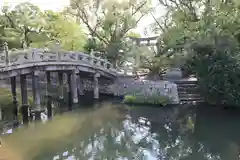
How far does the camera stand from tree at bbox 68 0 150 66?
23547mm

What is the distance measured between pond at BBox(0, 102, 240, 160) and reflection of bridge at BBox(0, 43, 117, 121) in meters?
2.23

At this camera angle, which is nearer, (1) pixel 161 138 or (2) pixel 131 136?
(1) pixel 161 138

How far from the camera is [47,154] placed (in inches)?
463

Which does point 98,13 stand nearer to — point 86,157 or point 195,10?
point 195,10

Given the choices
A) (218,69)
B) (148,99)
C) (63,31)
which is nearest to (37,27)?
(63,31)

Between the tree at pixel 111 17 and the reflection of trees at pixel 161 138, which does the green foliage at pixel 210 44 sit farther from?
the tree at pixel 111 17

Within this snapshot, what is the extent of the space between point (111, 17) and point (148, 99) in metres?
7.47

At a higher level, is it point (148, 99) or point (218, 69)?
point (218, 69)

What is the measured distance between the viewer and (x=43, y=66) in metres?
17.6

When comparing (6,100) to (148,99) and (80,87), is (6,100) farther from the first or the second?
(148,99)

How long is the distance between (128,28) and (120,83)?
5067 millimetres

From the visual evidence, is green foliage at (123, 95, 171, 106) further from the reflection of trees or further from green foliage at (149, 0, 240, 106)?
green foliage at (149, 0, 240, 106)

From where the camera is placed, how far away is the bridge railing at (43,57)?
1512 centimetres

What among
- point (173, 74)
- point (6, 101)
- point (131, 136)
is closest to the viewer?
point (131, 136)
